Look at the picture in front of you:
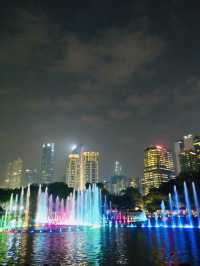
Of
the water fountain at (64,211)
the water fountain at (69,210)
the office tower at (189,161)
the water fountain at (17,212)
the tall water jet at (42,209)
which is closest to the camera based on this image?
the water fountain at (64,211)

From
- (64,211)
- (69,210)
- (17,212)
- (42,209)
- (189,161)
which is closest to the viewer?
(42,209)

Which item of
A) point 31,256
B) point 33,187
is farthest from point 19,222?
point 31,256

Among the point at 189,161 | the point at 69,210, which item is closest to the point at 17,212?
the point at 69,210

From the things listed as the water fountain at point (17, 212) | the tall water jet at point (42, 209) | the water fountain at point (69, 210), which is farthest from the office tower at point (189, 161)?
the water fountain at point (17, 212)

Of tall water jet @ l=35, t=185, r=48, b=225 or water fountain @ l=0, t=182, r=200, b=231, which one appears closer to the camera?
water fountain @ l=0, t=182, r=200, b=231

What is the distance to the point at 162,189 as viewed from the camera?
2960 inches

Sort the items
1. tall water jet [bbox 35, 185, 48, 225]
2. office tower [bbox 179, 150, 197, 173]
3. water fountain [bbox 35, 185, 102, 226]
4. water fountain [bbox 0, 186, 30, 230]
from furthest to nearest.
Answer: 1. office tower [bbox 179, 150, 197, 173]
2. water fountain [bbox 0, 186, 30, 230]
3. water fountain [bbox 35, 185, 102, 226]
4. tall water jet [bbox 35, 185, 48, 225]

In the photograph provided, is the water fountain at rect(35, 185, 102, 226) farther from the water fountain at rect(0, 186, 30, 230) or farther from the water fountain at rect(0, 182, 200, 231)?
the water fountain at rect(0, 186, 30, 230)

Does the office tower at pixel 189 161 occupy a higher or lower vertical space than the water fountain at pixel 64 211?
higher

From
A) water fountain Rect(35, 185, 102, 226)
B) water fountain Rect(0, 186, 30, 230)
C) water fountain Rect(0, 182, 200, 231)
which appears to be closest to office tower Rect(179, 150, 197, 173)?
water fountain Rect(0, 182, 200, 231)

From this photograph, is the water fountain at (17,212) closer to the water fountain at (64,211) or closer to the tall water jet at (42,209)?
the water fountain at (64,211)

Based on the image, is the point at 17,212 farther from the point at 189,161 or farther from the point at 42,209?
the point at 189,161

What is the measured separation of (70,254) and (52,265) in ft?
12.4

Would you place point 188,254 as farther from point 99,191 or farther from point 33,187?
point 99,191
